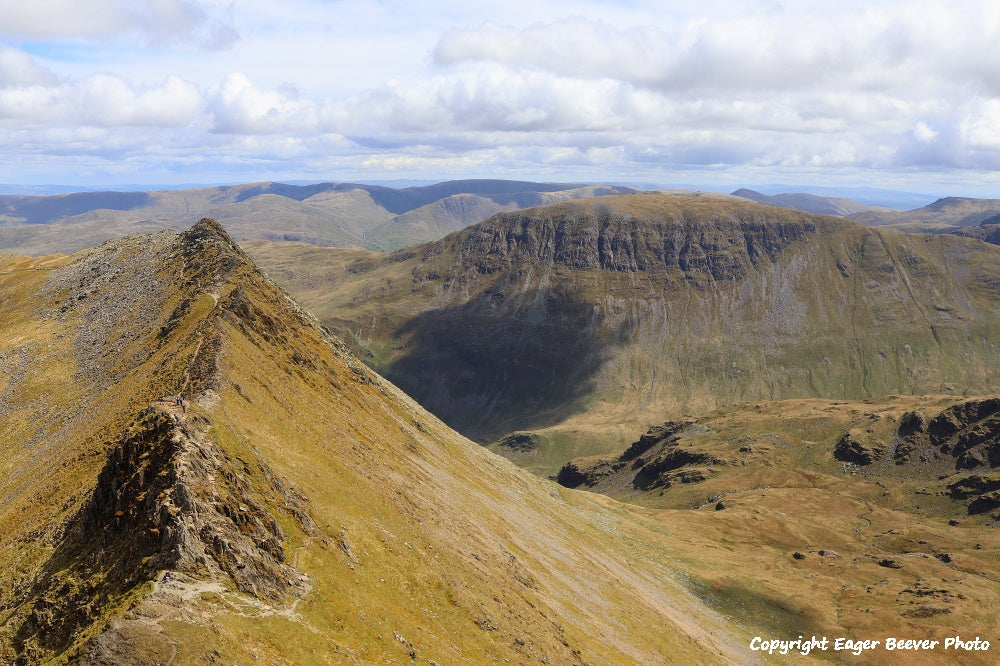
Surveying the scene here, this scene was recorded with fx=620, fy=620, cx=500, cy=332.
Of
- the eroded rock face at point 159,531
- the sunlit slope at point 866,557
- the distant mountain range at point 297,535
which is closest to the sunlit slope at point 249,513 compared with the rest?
the eroded rock face at point 159,531

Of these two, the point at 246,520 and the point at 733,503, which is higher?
the point at 246,520

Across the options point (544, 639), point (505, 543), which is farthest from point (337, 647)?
point (505, 543)

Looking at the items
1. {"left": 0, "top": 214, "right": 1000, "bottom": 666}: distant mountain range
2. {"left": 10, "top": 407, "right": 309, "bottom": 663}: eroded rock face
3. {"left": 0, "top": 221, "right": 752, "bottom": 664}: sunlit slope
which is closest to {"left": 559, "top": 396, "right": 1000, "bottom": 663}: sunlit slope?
{"left": 0, "top": 214, "right": 1000, "bottom": 666}: distant mountain range

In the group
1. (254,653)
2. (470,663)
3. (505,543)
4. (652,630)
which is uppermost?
(254,653)

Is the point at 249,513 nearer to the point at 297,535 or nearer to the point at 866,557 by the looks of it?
the point at 297,535

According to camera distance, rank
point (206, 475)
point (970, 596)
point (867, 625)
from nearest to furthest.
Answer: point (206, 475)
point (867, 625)
point (970, 596)

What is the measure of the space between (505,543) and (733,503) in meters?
137

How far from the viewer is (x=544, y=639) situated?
58.0 m

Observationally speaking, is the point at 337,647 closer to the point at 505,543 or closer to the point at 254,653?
the point at 254,653

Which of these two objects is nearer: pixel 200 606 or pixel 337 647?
pixel 200 606

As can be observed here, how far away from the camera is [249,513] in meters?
42.9

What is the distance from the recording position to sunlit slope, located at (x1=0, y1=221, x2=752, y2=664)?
119 feet

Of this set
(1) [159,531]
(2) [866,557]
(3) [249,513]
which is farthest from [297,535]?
(2) [866,557]

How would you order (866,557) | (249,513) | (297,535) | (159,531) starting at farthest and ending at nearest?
(866,557) → (297,535) → (249,513) → (159,531)
